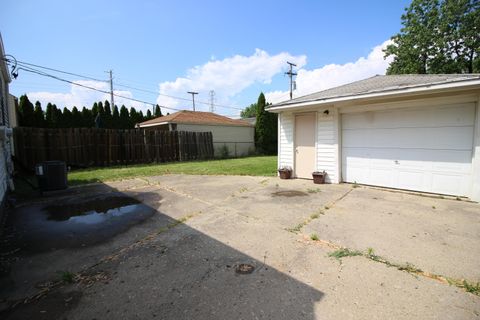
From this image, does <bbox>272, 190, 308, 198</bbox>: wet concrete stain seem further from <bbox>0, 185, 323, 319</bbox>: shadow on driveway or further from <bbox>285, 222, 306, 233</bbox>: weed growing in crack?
<bbox>0, 185, 323, 319</bbox>: shadow on driveway

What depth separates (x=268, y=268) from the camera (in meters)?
2.67

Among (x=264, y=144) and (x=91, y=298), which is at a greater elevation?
(x=264, y=144)

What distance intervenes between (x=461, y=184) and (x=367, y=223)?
311 centimetres

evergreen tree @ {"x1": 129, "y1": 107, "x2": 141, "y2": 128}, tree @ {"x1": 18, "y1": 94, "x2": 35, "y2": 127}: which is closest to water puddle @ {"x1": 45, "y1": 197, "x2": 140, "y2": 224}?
tree @ {"x1": 18, "y1": 94, "x2": 35, "y2": 127}

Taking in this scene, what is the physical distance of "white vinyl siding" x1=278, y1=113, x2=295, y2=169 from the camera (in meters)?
8.21

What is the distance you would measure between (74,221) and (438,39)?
83.0 ft

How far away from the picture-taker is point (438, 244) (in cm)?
315

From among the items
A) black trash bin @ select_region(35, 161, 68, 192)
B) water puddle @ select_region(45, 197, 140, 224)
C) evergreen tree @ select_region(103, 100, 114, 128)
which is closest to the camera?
water puddle @ select_region(45, 197, 140, 224)

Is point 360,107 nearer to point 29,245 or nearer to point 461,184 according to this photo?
point 461,184

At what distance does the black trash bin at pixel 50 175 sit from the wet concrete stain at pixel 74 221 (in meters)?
1.33

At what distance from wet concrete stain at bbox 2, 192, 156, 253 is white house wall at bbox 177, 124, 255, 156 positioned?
11961 millimetres

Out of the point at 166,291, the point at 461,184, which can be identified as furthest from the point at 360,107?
the point at 166,291

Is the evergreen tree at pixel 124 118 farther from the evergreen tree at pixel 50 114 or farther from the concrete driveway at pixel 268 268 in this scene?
the concrete driveway at pixel 268 268

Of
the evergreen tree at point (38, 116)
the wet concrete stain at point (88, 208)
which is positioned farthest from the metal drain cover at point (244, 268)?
the evergreen tree at point (38, 116)
